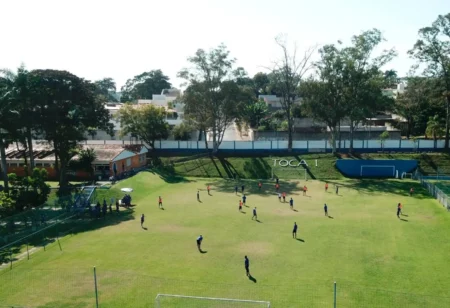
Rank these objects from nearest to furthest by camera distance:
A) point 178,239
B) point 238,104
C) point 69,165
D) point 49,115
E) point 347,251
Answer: point 347,251, point 178,239, point 49,115, point 69,165, point 238,104

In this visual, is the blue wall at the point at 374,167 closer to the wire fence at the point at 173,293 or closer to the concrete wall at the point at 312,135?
the concrete wall at the point at 312,135

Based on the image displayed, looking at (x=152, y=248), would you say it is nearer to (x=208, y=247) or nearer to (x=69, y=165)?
(x=208, y=247)

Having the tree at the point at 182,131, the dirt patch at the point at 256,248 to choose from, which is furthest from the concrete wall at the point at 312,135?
the dirt patch at the point at 256,248

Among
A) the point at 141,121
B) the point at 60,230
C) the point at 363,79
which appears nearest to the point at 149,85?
the point at 141,121

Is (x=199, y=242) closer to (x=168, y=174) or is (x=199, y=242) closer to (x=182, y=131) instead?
(x=168, y=174)

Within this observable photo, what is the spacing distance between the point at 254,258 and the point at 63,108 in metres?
32.2

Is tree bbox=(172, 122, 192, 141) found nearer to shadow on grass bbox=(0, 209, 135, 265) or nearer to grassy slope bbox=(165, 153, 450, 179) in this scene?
A: grassy slope bbox=(165, 153, 450, 179)

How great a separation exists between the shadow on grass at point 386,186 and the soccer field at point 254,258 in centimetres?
318

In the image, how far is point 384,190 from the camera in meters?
48.0

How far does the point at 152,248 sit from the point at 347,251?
44.9ft

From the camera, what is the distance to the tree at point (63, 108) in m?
45.8

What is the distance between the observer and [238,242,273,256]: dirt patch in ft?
90.6

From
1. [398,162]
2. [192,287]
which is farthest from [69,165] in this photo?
[398,162]

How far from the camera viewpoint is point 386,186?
50.0 meters
